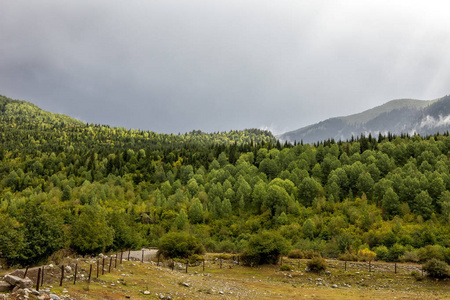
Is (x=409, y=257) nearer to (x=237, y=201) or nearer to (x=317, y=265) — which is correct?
(x=317, y=265)

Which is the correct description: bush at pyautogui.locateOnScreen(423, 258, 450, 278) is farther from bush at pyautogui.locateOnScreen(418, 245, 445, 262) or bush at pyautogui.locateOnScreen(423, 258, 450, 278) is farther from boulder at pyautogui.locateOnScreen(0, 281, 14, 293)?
boulder at pyautogui.locateOnScreen(0, 281, 14, 293)

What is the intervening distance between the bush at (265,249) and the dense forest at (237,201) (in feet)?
2.45

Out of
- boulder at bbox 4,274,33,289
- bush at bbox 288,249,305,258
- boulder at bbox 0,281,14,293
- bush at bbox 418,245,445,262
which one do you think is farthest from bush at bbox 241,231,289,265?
boulder at bbox 0,281,14,293

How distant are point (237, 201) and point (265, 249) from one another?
242 feet

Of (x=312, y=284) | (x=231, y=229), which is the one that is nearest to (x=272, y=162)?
(x=231, y=229)

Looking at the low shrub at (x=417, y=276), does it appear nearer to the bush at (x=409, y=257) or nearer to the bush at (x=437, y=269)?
the bush at (x=437, y=269)

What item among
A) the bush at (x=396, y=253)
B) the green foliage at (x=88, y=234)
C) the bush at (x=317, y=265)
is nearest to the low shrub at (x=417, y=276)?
the bush at (x=317, y=265)

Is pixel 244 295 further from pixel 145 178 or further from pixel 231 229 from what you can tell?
pixel 145 178

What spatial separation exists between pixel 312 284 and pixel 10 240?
45.5 metres

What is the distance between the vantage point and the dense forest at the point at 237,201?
61.4 m

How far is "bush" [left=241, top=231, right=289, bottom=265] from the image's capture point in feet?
187

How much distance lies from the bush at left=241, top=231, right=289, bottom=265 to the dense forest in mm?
747

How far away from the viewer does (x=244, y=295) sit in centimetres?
3297

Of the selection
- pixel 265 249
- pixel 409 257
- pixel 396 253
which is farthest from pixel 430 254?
pixel 265 249
